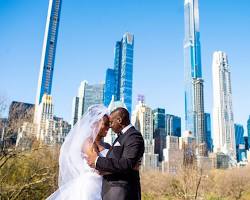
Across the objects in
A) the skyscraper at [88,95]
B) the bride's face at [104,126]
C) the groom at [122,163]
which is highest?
the skyscraper at [88,95]

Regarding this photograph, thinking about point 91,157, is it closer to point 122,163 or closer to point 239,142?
point 122,163

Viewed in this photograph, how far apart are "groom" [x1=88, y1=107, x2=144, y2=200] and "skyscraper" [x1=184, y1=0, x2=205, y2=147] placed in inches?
4865

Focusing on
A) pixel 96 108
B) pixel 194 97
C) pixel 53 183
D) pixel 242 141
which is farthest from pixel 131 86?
pixel 96 108

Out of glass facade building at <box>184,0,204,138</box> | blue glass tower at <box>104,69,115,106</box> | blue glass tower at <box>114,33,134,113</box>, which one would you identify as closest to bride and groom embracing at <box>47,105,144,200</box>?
blue glass tower at <box>114,33,134,113</box>

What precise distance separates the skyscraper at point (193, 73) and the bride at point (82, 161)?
4854 inches

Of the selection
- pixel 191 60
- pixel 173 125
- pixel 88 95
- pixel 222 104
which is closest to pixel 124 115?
pixel 173 125

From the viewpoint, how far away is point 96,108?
3018 millimetres

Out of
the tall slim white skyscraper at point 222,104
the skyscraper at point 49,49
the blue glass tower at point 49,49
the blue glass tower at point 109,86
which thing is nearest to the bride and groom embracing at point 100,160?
the skyscraper at point 49,49

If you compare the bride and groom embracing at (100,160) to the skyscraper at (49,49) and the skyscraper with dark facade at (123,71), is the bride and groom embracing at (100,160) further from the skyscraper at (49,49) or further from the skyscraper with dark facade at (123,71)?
the skyscraper with dark facade at (123,71)

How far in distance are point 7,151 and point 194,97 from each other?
12113 cm

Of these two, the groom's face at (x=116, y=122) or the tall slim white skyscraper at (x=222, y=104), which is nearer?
the groom's face at (x=116, y=122)

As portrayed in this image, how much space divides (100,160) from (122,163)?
179 millimetres

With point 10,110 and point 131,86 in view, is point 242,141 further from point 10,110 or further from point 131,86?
point 10,110

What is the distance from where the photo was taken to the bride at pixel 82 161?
2.58 metres
